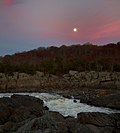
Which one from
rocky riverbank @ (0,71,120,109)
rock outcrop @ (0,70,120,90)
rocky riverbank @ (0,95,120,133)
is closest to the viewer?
rocky riverbank @ (0,95,120,133)

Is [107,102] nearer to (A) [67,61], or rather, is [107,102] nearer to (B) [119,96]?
(B) [119,96]

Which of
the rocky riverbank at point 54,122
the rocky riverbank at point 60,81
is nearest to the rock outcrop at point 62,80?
the rocky riverbank at point 60,81

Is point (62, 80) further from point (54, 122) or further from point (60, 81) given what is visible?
point (54, 122)

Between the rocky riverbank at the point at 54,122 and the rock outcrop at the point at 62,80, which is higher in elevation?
the rock outcrop at the point at 62,80

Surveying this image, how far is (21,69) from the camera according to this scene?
60.8 metres

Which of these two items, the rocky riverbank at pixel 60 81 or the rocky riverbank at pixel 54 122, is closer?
the rocky riverbank at pixel 54 122

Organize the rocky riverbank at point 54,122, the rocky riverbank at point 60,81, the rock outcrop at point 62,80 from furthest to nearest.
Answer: the rock outcrop at point 62,80
the rocky riverbank at point 60,81
the rocky riverbank at point 54,122

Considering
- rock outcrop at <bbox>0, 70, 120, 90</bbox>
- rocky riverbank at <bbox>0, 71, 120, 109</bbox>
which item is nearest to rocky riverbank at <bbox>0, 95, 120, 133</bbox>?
rocky riverbank at <bbox>0, 71, 120, 109</bbox>

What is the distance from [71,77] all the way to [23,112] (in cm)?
3770

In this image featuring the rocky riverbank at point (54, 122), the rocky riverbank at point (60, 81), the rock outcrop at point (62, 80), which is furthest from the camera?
the rock outcrop at point (62, 80)

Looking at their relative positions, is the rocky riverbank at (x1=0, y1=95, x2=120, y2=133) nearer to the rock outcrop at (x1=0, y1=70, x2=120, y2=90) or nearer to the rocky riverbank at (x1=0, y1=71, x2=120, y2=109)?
the rocky riverbank at (x1=0, y1=71, x2=120, y2=109)

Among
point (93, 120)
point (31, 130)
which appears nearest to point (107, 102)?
point (93, 120)

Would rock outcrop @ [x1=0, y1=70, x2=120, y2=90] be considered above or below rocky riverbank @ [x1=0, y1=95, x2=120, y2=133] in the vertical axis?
above

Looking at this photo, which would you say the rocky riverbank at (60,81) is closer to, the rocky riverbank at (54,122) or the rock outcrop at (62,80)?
the rock outcrop at (62,80)
